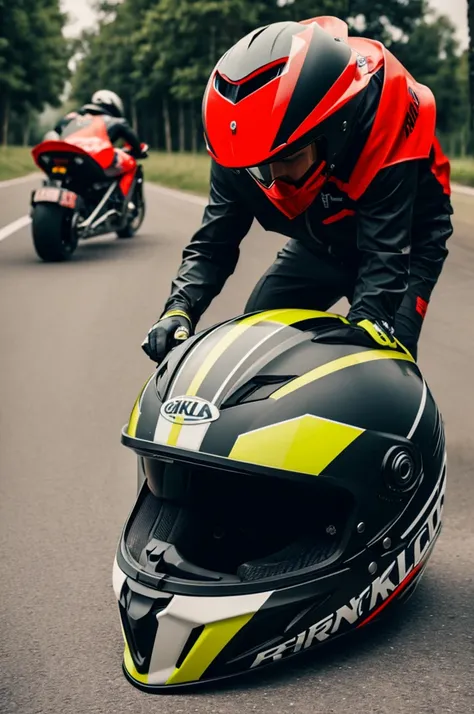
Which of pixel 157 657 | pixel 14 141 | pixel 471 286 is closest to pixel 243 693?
pixel 157 657

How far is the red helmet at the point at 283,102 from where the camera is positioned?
3166 millimetres

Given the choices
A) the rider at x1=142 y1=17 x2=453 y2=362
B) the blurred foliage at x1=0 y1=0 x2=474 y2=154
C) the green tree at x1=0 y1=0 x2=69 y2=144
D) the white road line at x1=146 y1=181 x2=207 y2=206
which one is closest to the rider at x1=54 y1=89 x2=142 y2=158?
the white road line at x1=146 y1=181 x2=207 y2=206

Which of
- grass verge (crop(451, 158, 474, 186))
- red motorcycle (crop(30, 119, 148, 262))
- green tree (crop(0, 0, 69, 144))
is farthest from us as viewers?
green tree (crop(0, 0, 69, 144))

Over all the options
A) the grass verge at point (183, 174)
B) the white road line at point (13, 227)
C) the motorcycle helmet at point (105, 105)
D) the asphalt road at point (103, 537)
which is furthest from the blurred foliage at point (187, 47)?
the asphalt road at point (103, 537)

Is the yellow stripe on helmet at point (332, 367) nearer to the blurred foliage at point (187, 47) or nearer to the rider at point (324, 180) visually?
the rider at point (324, 180)

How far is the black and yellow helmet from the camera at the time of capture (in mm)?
3023

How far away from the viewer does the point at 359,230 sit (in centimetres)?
359

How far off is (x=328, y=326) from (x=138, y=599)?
922 mm

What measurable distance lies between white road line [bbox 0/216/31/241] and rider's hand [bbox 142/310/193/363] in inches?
402

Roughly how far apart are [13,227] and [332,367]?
474 inches

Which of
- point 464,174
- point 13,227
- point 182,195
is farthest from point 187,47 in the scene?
point 13,227

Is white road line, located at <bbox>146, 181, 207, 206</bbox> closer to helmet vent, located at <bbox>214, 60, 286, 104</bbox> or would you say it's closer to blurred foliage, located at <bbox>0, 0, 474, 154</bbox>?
helmet vent, located at <bbox>214, 60, 286, 104</bbox>

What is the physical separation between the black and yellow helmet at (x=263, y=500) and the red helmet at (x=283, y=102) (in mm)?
482

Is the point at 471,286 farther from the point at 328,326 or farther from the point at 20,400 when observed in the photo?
the point at 328,326
